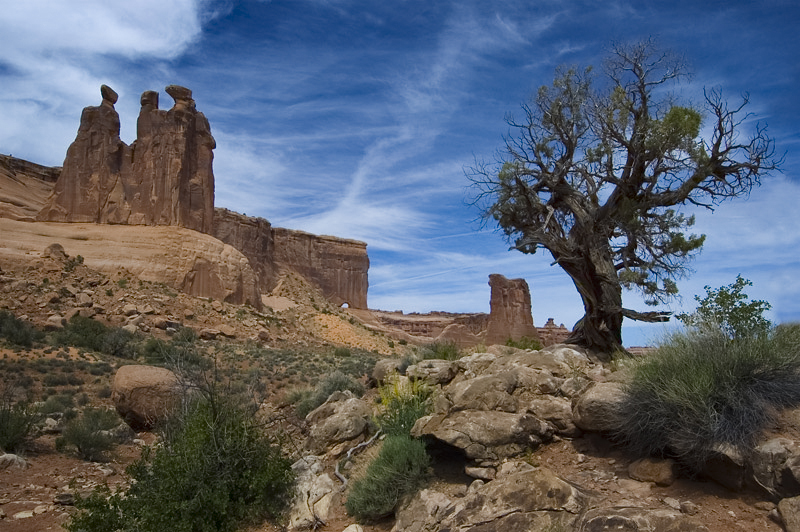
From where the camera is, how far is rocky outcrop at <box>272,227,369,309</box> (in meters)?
77.6

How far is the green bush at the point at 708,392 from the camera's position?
18.7 feet

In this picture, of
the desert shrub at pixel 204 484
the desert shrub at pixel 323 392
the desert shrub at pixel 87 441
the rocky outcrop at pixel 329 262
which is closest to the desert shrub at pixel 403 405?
the desert shrub at pixel 204 484

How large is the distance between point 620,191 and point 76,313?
28.7 metres

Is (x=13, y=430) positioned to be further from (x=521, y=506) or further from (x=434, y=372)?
(x=521, y=506)

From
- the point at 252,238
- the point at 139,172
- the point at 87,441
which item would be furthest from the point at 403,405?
the point at 252,238

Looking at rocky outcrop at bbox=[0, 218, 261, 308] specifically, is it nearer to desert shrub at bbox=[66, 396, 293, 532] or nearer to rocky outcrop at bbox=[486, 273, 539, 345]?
rocky outcrop at bbox=[486, 273, 539, 345]

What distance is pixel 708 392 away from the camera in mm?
5961

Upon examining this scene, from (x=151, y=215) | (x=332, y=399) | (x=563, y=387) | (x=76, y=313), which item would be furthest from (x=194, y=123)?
(x=563, y=387)

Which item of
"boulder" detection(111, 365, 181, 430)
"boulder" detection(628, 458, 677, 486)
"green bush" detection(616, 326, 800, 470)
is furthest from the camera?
"boulder" detection(111, 365, 181, 430)

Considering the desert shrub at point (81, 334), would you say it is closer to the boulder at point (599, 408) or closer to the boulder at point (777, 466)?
the boulder at point (599, 408)

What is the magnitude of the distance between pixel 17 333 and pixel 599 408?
24.4m

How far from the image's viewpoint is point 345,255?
83.6 meters

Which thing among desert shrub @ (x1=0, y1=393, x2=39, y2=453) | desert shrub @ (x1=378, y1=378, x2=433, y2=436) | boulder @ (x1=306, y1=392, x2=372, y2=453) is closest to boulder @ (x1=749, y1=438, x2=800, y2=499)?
desert shrub @ (x1=378, y1=378, x2=433, y2=436)

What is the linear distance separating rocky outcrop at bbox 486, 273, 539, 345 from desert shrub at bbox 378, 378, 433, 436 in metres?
50.2
